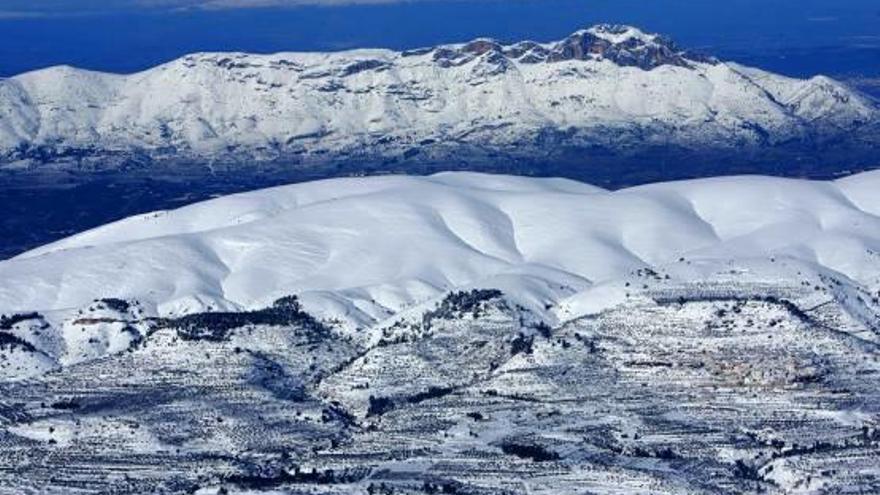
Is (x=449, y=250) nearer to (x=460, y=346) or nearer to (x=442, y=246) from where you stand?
(x=442, y=246)

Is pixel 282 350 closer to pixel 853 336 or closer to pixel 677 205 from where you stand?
pixel 853 336

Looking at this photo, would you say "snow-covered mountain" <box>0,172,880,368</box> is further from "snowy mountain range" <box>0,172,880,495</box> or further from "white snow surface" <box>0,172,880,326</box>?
"snowy mountain range" <box>0,172,880,495</box>

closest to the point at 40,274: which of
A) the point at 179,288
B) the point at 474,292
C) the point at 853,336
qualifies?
the point at 179,288

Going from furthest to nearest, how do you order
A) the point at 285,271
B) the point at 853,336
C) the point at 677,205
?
the point at 677,205, the point at 285,271, the point at 853,336

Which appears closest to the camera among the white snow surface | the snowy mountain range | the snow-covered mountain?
the snowy mountain range

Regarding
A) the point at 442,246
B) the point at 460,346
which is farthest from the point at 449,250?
the point at 460,346

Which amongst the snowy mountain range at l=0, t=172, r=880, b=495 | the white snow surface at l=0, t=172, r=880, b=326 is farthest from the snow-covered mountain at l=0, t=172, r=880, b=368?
the snowy mountain range at l=0, t=172, r=880, b=495

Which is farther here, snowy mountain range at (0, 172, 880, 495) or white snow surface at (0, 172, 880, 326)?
white snow surface at (0, 172, 880, 326)
